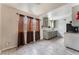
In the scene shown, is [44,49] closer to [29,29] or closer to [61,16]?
[29,29]

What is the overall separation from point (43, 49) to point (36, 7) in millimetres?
781

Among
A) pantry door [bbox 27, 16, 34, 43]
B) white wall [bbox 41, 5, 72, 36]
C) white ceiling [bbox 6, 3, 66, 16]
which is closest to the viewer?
white ceiling [bbox 6, 3, 66, 16]

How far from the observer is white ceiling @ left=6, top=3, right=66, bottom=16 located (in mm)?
1679

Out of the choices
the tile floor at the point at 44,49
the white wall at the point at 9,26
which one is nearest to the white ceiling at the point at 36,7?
the white wall at the point at 9,26

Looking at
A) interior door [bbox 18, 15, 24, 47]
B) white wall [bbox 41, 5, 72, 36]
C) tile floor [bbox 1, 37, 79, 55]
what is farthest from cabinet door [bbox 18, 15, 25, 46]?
white wall [bbox 41, 5, 72, 36]

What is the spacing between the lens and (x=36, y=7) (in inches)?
71.5

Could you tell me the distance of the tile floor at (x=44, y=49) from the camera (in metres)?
1.74

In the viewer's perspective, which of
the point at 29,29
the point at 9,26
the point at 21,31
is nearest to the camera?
the point at 9,26

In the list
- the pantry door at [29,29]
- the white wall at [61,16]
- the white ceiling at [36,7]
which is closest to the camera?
the white ceiling at [36,7]

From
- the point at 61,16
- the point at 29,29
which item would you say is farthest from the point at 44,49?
the point at 61,16

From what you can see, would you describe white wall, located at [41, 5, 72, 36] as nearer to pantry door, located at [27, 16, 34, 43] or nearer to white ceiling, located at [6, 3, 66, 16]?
white ceiling, located at [6, 3, 66, 16]

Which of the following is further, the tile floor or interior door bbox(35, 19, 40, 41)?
interior door bbox(35, 19, 40, 41)

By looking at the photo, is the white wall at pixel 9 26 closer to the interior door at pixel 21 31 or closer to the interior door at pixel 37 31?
the interior door at pixel 21 31

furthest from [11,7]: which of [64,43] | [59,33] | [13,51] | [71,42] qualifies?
[71,42]
